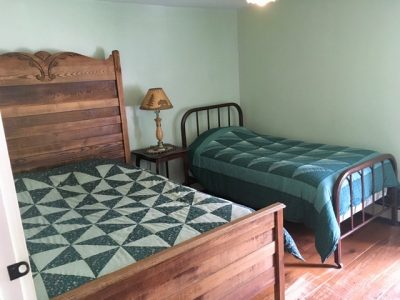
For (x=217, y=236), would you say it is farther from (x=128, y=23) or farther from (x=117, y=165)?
(x=128, y=23)

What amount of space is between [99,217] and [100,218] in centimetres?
2

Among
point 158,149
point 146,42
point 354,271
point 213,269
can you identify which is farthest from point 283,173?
point 146,42

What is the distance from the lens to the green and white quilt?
56.5 inches

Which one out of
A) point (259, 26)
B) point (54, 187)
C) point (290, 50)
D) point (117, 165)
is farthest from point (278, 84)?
point (54, 187)

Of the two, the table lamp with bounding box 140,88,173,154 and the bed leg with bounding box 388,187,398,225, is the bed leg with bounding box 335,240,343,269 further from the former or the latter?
the table lamp with bounding box 140,88,173,154

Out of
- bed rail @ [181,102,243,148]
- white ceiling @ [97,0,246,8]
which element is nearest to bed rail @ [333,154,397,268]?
bed rail @ [181,102,243,148]

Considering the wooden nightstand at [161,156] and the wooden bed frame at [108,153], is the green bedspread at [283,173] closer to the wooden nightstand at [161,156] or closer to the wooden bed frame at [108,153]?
the wooden nightstand at [161,156]

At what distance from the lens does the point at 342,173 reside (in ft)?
7.84

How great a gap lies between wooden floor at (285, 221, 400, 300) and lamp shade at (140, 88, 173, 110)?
5.32 feet

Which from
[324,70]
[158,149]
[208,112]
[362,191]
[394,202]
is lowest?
[394,202]

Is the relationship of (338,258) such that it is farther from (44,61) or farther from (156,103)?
(44,61)

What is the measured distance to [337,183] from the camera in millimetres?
2359

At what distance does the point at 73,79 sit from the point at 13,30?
54 cm

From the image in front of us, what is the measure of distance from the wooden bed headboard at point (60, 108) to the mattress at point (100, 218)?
0.21m
